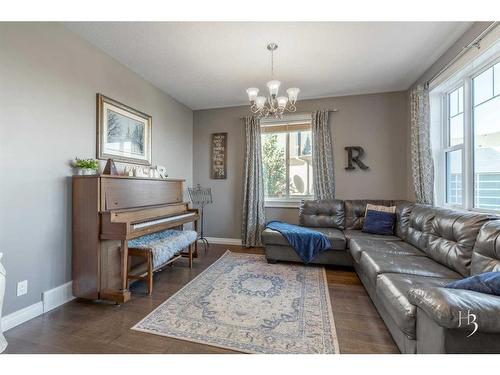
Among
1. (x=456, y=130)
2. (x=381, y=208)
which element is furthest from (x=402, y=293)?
(x=456, y=130)

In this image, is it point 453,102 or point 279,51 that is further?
point 453,102

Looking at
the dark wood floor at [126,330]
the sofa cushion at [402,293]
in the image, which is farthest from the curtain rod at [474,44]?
the dark wood floor at [126,330]

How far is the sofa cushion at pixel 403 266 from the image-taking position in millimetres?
1823

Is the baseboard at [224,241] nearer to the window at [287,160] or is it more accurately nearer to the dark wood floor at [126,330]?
the window at [287,160]

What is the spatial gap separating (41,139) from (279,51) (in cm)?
257

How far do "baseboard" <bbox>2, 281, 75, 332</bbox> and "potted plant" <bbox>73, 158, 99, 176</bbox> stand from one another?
3.61 ft

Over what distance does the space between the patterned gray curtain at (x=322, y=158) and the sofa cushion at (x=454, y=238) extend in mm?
1792

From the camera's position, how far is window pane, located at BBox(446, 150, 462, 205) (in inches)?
108

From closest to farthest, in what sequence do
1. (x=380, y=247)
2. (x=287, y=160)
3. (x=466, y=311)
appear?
(x=466, y=311)
(x=380, y=247)
(x=287, y=160)

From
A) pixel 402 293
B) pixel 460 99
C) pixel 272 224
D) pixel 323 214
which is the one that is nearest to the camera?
pixel 402 293

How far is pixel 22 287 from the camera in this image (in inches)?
73.9

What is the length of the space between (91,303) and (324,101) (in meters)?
4.37

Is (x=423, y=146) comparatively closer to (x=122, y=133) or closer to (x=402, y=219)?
(x=402, y=219)

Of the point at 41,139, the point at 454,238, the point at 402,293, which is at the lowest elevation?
the point at 402,293
